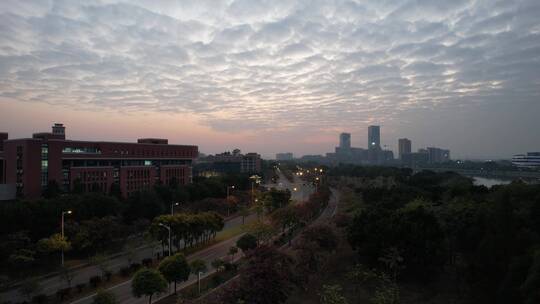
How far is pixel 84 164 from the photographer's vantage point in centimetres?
5625

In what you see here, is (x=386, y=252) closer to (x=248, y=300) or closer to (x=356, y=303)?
(x=356, y=303)

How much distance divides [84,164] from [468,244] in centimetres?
5102

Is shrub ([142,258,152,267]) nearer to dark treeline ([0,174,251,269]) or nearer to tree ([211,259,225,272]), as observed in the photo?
dark treeline ([0,174,251,269])

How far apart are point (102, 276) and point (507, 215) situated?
2599 cm

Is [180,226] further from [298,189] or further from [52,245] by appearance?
[298,189]

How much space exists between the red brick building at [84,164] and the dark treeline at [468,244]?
40.6 metres

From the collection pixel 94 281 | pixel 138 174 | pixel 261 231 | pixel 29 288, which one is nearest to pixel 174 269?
pixel 94 281

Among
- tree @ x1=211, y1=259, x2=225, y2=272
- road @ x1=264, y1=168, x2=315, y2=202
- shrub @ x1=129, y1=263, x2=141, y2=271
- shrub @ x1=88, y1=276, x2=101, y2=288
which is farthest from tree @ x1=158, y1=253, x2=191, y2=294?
road @ x1=264, y1=168, x2=315, y2=202

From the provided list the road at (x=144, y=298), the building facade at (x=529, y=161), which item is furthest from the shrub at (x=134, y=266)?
the building facade at (x=529, y=161)

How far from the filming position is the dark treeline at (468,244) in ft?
63.3

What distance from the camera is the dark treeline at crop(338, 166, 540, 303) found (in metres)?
19.3

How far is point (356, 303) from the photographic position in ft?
70.1

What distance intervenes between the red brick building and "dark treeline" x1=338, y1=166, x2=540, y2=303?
1597 inches

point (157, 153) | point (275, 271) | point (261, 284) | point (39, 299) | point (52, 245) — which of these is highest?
point (157, 153)
